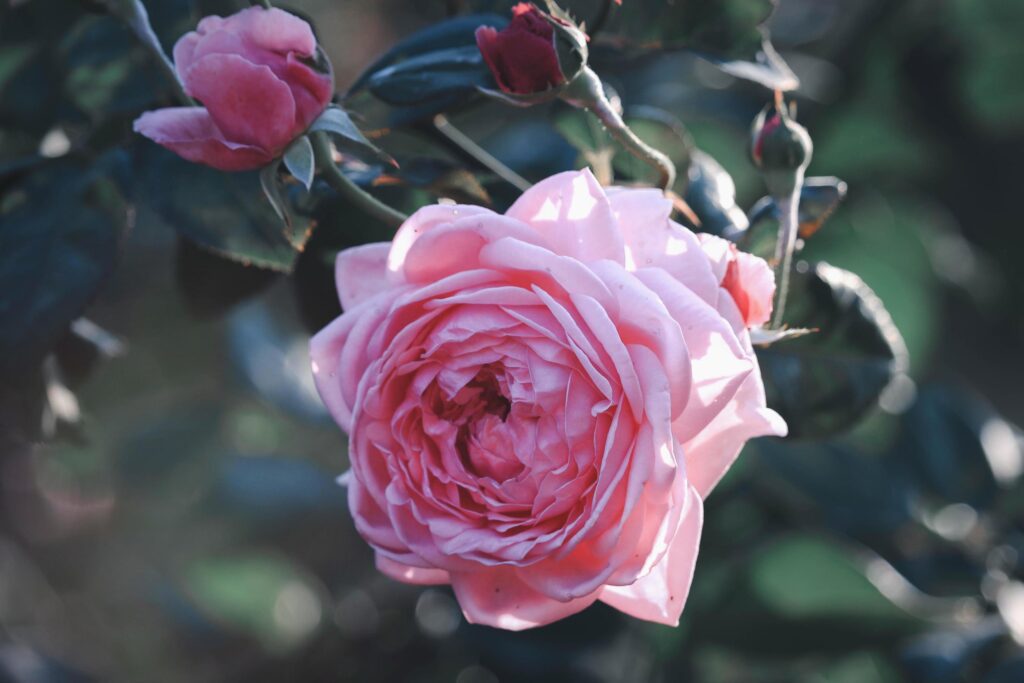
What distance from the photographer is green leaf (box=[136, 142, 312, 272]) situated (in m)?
0.56

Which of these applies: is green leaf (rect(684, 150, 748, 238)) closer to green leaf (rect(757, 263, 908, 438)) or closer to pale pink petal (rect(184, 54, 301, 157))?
green leaf (rect(757, 263, 908, 438))

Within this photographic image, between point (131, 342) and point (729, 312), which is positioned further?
point (131, 342)

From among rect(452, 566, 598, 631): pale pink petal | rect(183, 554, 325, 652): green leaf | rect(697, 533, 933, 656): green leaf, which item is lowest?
rect(183, 554, 325, 652): green leaf

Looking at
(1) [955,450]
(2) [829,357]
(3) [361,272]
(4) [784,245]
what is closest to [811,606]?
(1) [955,450]

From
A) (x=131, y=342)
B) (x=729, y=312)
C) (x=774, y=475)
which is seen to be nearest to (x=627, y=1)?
(x=729, y=312)

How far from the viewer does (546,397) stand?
1.43ft

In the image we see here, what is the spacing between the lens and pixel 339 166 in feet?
1.81

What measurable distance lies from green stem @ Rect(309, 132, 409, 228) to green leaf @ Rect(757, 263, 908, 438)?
217 mm

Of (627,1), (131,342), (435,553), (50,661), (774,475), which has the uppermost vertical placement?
(627,1)

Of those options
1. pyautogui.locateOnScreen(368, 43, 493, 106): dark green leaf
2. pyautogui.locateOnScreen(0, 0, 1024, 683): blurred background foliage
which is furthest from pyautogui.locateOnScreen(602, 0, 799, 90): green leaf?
pyautogui.locateOnScreen(368, 43, 493, 106): dark green leaf

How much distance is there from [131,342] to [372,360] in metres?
0.91

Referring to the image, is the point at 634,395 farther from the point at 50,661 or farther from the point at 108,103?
the point at 50,661

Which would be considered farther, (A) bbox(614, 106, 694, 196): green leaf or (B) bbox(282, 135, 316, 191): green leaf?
(A) bbox(614, 106, 694, 196): green leaf

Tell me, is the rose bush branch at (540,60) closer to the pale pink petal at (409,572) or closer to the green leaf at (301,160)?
the green leaf at (301,160)
